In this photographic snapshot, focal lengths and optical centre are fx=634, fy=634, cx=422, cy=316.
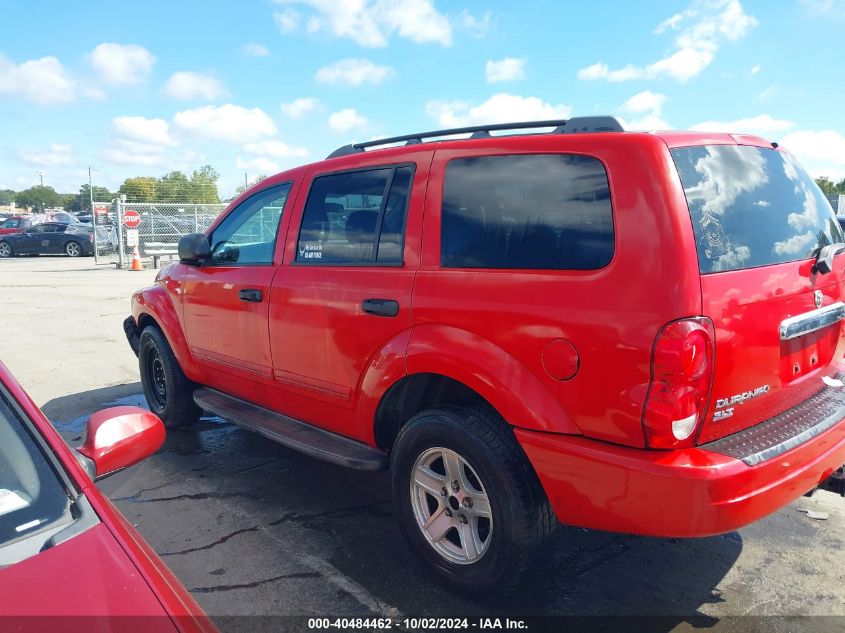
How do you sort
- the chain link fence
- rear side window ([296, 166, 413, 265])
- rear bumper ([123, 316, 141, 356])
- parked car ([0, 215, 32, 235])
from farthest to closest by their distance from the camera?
parked car ([0, 215, 32, 235])
the chain link fence
rear bumper ([123, 316, 141, 356])
rear side window ([296, 166, 413, 265])

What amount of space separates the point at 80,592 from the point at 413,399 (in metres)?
1.92

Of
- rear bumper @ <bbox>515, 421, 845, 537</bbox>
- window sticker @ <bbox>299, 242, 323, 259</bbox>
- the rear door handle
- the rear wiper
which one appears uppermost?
window sticker @ <bbox>299, 242, 323, 259</bbox>

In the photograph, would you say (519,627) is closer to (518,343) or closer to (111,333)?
(518,343)

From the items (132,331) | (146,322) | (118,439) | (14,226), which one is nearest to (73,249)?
(14,226)

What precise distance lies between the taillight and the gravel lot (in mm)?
991

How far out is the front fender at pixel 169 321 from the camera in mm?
4871

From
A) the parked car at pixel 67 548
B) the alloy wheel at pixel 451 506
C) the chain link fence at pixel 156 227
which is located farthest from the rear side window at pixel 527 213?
the chain link fence at pixel 156 227

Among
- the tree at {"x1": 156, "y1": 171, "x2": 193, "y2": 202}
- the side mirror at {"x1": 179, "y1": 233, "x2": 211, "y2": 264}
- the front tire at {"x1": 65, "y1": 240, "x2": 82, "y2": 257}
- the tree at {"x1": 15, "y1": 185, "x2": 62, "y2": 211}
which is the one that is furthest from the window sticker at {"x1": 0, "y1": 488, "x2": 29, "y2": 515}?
the tree at {"x1": 15, "y1": 185, "x2": 62, "y2": 211}

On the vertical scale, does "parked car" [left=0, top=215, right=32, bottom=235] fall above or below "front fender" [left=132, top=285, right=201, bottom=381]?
above

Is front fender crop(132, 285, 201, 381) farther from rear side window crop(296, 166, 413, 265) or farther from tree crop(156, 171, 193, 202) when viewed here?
tree crop(156, 171, 193, 202)

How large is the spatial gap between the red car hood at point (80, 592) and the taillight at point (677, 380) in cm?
167

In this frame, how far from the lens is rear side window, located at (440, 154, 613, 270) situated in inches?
98.7

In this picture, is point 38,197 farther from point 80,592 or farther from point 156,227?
point 80,592

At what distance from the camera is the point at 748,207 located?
104 inches
